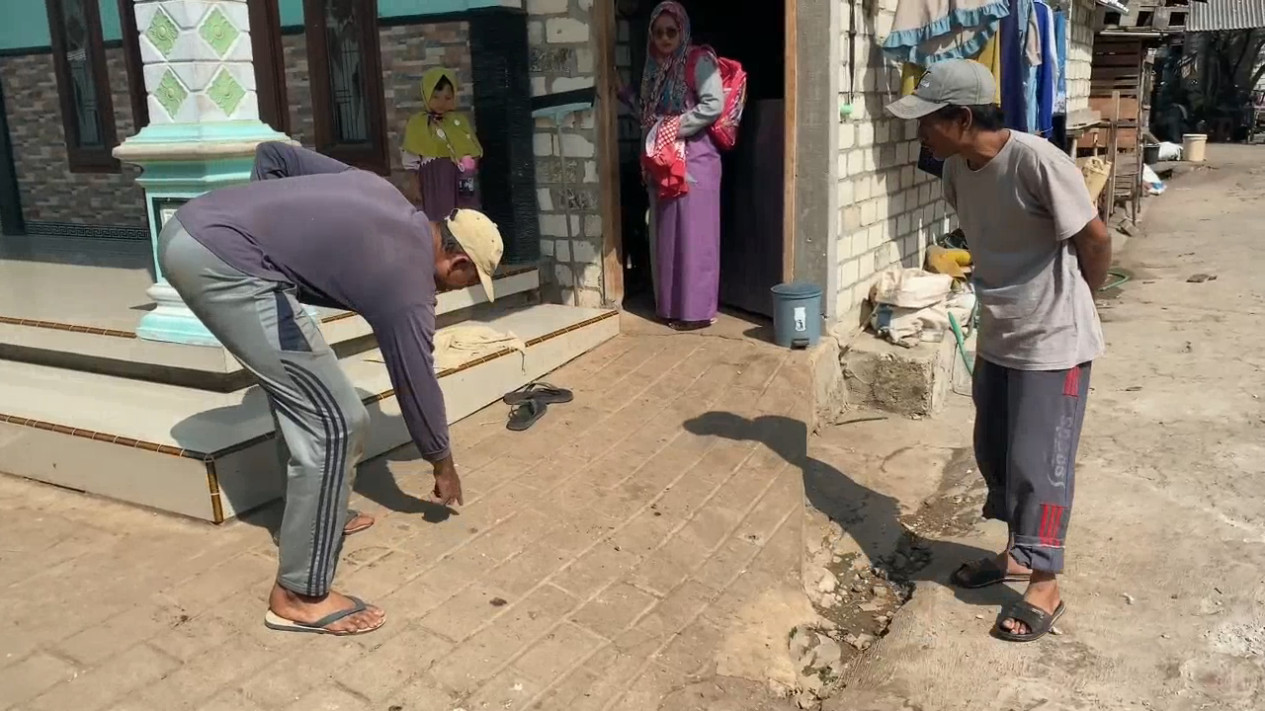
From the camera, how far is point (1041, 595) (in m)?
3.49

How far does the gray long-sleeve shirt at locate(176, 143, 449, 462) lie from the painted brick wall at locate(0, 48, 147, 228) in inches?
242

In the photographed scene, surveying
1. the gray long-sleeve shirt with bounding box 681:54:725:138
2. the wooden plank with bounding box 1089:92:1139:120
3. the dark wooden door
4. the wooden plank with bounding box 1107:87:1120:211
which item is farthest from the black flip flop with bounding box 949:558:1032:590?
the wooden plank with bounding box 1089:92:1139:120

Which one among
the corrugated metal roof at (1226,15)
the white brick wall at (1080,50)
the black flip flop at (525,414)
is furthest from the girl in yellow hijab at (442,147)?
the corrugated metal roof at (1226,15)

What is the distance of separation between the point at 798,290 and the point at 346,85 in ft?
13.1

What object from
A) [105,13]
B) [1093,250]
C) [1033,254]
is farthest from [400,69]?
[1093,250]

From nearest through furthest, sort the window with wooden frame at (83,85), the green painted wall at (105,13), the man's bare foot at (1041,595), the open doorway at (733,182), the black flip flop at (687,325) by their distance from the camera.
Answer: the man's bare foot at (1041,595), the black flip flop at (687,325), the open doorway at (733,182), the green painted wall at (105,13), the window with wooden frame at (83,85)

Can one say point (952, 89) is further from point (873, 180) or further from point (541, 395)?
point (873, 180)

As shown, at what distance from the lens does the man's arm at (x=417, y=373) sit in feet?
9.68

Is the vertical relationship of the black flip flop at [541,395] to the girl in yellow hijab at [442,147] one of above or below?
below

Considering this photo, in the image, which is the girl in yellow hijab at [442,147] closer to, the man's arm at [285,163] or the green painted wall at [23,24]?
the man's arm at [285,163]

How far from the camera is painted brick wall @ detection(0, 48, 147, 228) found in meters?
8.38

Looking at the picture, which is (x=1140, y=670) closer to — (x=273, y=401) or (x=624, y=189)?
(x=273, y=401)

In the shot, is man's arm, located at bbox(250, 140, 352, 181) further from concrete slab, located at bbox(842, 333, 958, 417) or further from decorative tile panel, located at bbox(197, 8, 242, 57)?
concrete slab, located at bbox(842, 333, 958, 417)

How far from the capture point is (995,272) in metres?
3.42
